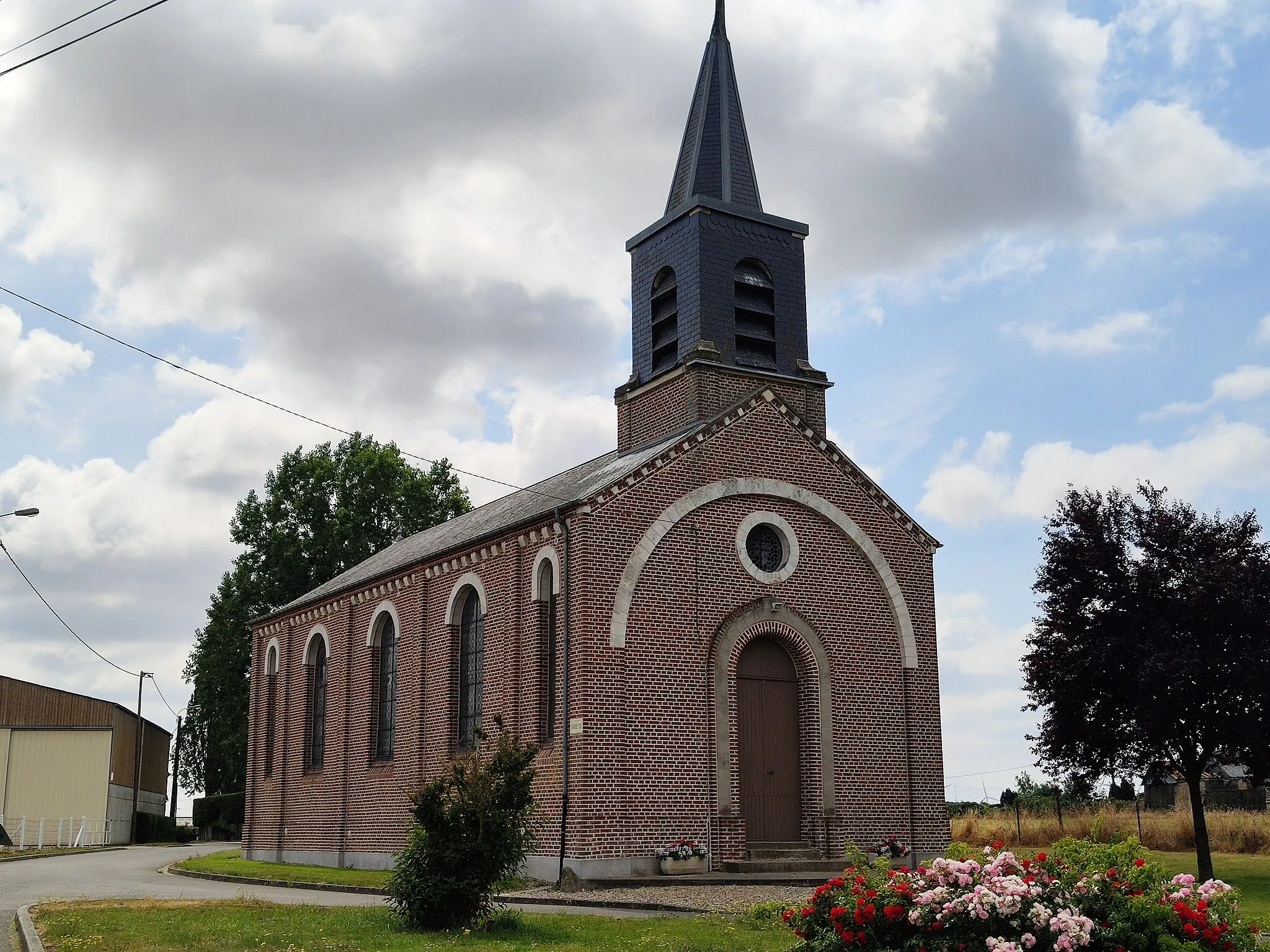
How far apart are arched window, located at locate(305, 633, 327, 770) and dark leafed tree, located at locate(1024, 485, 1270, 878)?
55.9 ft

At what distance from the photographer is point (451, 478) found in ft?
168

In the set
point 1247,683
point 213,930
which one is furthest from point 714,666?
point 213,930

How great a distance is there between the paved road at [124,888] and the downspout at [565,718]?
9.44 ft

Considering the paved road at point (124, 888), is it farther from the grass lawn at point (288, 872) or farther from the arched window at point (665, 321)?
the arched window at point (665, 321)

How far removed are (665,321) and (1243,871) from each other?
15642mm

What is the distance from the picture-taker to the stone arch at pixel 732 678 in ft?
74.1

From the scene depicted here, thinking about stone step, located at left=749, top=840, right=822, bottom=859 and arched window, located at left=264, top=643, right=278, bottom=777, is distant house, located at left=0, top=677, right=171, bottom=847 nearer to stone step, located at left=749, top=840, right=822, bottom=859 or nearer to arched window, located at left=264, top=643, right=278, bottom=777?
arched window, located at left=264, top=643, right=278, bottom=777

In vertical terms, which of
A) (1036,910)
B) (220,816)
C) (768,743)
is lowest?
(220,816)

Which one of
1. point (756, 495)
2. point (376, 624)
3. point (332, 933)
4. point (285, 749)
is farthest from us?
point (285, 749)

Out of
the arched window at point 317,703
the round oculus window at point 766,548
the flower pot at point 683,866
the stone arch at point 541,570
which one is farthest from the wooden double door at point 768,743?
the arched window at point 317,703

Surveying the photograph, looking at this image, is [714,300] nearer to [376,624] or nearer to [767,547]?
[767,547]

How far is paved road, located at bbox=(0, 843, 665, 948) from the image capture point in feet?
59.4

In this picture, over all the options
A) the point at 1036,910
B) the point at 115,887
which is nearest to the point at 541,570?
the point at 115,887

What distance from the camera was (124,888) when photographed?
2217cm
